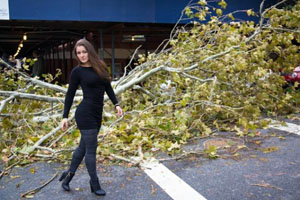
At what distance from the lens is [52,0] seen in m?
9.46

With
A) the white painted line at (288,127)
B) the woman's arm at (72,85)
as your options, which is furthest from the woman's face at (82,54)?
the white painted line at (288,127)

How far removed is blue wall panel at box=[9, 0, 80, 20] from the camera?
30.0 ft

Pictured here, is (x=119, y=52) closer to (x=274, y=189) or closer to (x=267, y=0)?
(x=267, y=0)

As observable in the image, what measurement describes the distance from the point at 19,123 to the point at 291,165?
4257 millimetres

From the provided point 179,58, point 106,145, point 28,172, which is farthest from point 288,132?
point 28,172

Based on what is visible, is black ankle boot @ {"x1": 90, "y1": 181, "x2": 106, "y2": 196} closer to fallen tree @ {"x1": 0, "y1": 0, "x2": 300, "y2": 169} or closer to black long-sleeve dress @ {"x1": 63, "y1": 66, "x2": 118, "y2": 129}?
black long-sleeve dress @ {"x1": 63, "y1": 66, "x2": 118, "y2": 129}

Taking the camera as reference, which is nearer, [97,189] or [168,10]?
[97,189]

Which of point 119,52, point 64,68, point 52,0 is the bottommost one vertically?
point 64,68

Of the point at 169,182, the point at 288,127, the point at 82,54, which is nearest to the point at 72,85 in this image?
the point at 82,54

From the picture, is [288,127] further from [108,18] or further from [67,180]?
[108,18]

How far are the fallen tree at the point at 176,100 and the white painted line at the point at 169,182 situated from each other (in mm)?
296

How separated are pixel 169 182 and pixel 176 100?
257 cm

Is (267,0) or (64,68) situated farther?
(64,68)

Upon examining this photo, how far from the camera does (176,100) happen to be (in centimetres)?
577
